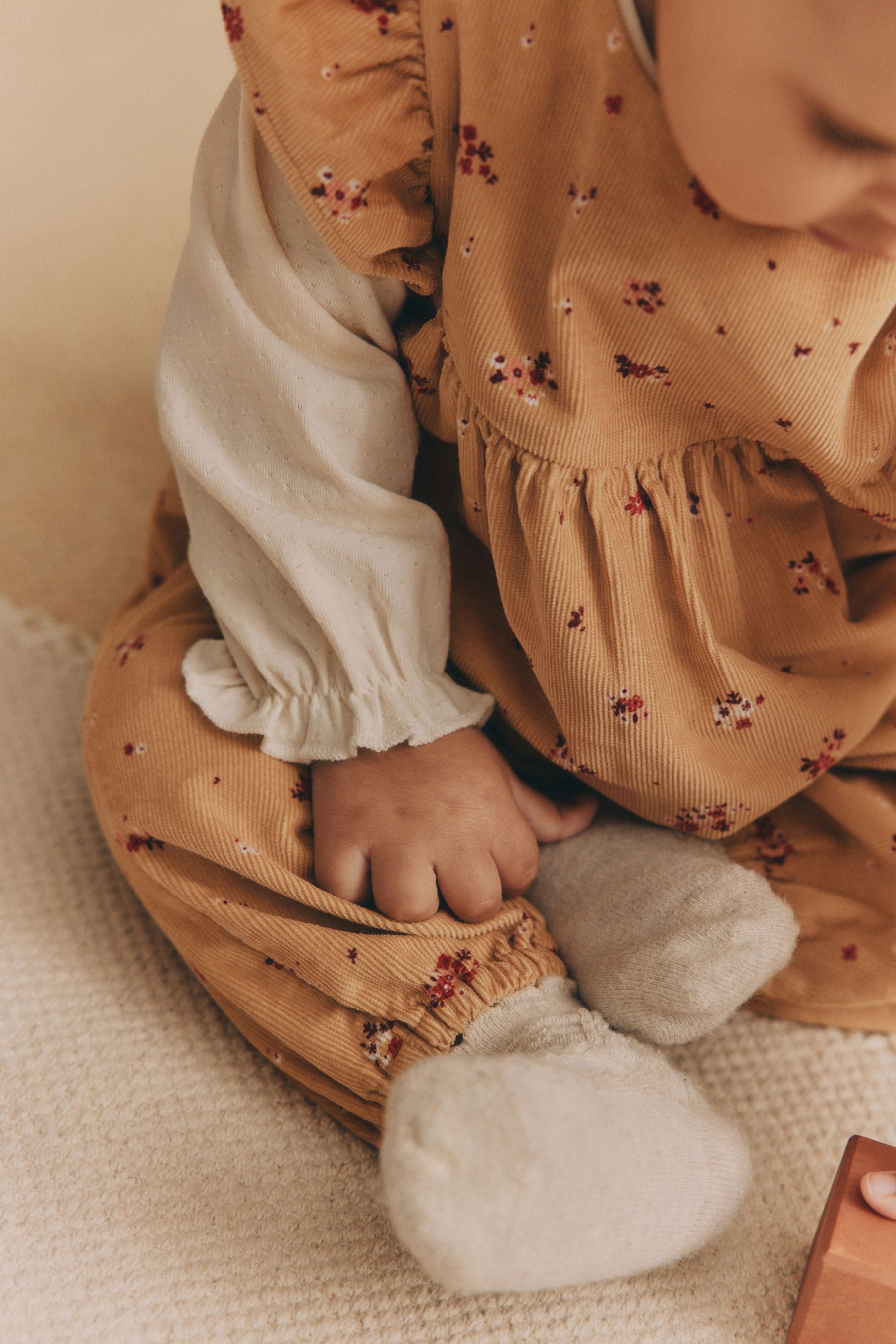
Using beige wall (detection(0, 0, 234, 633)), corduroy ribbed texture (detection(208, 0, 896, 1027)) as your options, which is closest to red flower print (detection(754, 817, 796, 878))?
corduroy ribbed texture (detection(208, 0, 896, 1027))

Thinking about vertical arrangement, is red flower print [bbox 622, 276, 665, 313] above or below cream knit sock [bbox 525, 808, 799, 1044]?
above

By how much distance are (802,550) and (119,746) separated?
0.33 metres

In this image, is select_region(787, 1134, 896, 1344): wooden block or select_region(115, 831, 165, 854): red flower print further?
select_region(115, 831, 165, 854): red flower print

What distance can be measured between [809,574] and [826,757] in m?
0.09

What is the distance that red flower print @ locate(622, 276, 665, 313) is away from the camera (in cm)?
41

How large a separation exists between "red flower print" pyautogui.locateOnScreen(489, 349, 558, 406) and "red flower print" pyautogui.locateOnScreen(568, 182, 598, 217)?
0.18ft

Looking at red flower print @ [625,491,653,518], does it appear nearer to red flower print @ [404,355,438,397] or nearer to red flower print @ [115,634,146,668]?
red flower print @ [404,355,438,397]

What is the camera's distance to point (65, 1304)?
42 cm

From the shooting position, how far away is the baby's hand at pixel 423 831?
49cm

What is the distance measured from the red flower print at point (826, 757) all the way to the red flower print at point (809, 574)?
2.6 inches

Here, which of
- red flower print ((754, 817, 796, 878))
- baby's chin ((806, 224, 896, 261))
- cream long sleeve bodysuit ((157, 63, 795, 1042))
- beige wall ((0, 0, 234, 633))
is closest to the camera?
baby's chin ((806, 224, 896, 261))

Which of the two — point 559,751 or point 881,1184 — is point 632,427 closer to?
point 559,751

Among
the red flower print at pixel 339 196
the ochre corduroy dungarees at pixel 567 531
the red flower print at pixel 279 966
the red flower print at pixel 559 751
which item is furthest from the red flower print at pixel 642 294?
the red flower print at pixel 279 966

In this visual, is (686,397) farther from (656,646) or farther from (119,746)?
(119,746)
